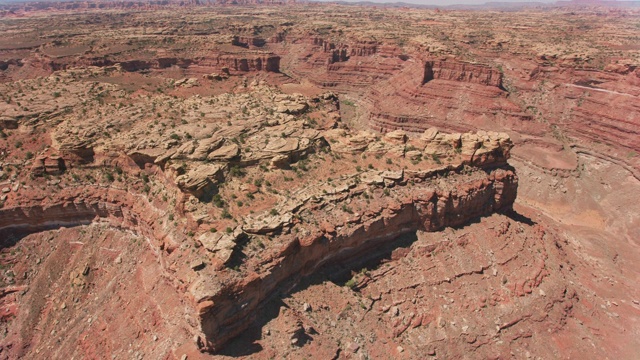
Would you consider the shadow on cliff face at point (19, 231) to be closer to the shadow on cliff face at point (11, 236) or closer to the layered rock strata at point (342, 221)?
the shadow on cliff face at point (11, 236)

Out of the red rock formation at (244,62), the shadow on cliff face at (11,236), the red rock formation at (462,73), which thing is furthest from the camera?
the red rock formation at (244,62)

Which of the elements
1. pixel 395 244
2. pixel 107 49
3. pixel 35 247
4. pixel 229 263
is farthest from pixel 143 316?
pixel 107 49

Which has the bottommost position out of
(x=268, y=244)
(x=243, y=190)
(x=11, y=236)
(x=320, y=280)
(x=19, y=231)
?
(x=11, y=236)

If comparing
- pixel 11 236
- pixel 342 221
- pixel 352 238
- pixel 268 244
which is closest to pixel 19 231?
pixel 11 236

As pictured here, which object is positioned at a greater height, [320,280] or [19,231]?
[19,231]

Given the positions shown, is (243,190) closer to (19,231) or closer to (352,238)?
(352,238)

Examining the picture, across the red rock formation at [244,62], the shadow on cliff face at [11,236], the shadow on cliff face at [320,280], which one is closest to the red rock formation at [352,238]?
the shadow on cliff face at [320,280]

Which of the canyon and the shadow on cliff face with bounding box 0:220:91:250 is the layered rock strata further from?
the shadow on cliff face with bounding box 0:220:91:250

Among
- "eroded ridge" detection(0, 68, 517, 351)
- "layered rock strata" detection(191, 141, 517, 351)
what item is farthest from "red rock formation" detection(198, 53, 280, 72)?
"layered rock strata" detection(191, 141, 517, 351)

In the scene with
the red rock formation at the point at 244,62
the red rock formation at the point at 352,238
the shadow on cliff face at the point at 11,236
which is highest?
the red rock formation at the point at 244,62

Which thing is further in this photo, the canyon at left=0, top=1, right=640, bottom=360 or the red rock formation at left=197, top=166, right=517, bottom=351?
the canyon at left=0, top=1, right=640, bottom=360

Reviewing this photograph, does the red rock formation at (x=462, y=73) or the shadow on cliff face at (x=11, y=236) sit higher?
the red rock formation at (x=462, y=73)

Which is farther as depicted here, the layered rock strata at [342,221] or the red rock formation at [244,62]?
the red rock formation at [244,62]

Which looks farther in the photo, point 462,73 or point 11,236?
point 462,73
